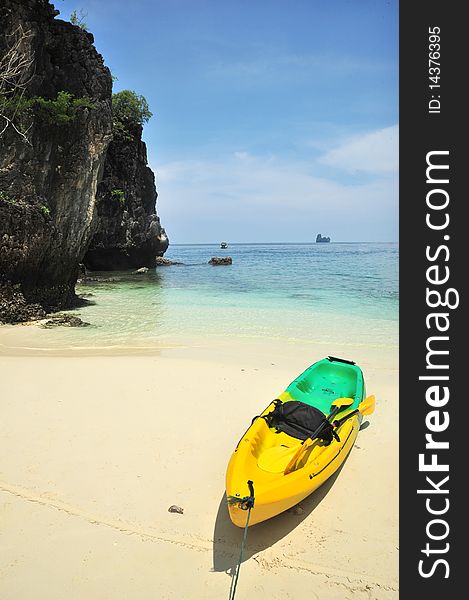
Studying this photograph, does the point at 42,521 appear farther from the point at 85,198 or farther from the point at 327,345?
the point at 85,198

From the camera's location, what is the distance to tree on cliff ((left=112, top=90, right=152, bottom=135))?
33906 millimetres

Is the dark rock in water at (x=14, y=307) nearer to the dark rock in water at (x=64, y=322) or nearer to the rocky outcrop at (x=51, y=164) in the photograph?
the rocky outcrop at (x=51, y=164)

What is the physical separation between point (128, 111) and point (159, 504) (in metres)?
36.5

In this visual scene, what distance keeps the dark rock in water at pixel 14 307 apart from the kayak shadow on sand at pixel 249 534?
437 inches

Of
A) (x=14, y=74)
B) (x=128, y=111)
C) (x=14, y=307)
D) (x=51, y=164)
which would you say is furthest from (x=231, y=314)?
(x=128, y=111)

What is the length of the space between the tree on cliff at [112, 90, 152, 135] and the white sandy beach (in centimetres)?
3126

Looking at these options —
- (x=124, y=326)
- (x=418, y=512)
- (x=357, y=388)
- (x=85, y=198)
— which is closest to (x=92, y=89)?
(x=85, y=198)

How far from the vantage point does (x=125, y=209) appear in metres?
33.7

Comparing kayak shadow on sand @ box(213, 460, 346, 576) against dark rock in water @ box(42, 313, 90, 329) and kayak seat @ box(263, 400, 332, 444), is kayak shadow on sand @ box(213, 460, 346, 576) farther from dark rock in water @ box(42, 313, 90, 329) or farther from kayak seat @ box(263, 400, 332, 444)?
dark rock in water @ box(42, 313, 90, 329)

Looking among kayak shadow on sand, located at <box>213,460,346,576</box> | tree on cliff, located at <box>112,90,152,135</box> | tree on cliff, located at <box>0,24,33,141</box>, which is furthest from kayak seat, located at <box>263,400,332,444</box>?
tree on cliff, located at <box>112,90,152,135</box>

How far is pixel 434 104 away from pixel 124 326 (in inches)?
433

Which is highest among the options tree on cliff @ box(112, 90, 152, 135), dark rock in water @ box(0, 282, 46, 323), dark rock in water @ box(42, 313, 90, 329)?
tree on cliff @ box(112, 90, 152, 135)

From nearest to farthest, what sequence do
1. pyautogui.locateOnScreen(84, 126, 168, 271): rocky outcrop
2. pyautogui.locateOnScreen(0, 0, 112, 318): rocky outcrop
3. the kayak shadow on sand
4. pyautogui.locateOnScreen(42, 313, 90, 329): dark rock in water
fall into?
the kayak shadow on sand
pyautogui.locateOnScreen(42, 313, 90, 329): dark rock in water
pyautogui.locateOnScreen(0, 0, 112, 318): rocky outcrop
pyautogui.locateOnScreen(84, 126, 168, 271): rocky outcrop

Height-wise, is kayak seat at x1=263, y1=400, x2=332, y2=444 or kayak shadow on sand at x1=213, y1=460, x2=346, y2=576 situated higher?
kayak seat at x1=263, y1=400, x2=332, y2=444
